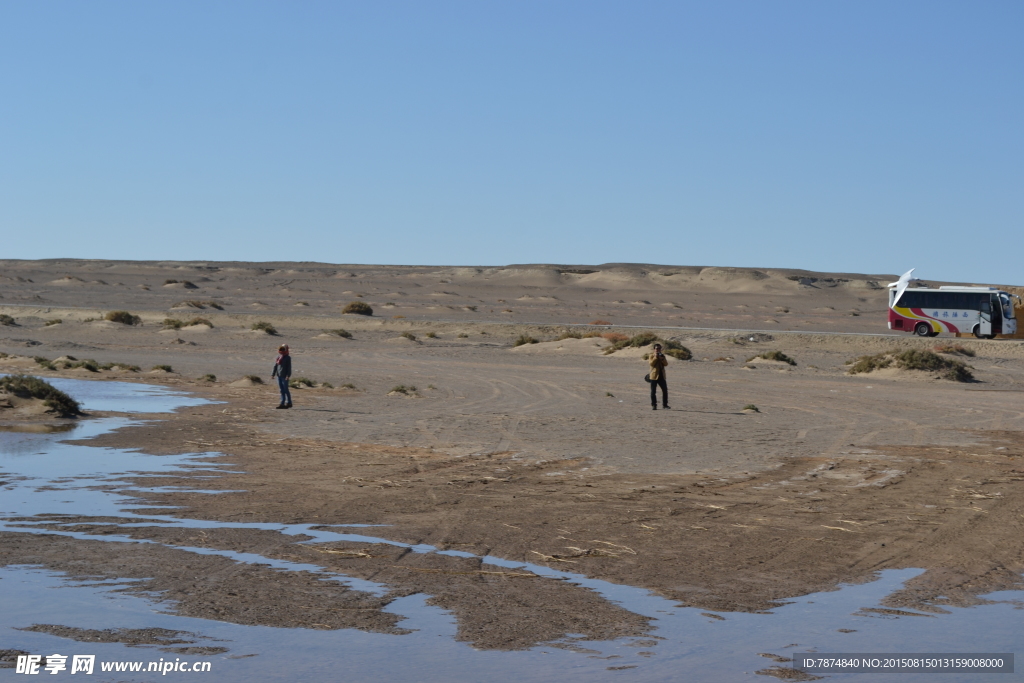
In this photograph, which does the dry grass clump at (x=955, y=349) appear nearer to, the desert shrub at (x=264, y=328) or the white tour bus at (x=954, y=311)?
the white tour bus at (x=954, y=311)

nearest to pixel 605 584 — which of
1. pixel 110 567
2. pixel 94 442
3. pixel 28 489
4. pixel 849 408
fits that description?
pixel 110 567

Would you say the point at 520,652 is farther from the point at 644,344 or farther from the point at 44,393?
the point at 644,344

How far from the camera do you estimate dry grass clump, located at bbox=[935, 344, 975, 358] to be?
154 ft

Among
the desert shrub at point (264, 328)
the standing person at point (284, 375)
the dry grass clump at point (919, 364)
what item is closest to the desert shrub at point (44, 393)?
the standing person at point (284, 375)

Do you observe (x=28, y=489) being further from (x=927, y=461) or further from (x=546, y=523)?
(x=927, y=461)

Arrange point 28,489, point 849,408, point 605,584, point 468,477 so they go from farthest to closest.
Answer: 1. point 849,408
2. point 468,477
3. point 28,489
4. point 605,584

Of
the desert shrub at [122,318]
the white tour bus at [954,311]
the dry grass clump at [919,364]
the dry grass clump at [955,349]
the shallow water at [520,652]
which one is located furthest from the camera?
the desert shrub at [122,318]

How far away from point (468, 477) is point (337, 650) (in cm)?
797

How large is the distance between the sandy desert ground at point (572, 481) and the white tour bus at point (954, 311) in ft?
22.4

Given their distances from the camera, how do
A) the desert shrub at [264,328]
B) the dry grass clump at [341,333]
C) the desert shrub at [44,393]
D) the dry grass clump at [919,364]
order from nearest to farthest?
the desert shrub at [44,393] < the dry grass clump at [919,364] < the dry grass clump at [341,333] < the desert shrub at [264,328]

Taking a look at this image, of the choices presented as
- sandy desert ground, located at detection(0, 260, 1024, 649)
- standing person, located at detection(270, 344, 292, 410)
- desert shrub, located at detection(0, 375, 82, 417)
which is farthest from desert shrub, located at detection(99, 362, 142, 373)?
standing person, located at detection(270, 344, 292, 410)

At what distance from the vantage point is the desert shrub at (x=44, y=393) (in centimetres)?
2253

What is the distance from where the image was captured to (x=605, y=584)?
373 inches

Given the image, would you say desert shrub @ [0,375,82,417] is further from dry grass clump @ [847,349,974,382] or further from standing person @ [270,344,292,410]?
dry grass clump @ [847,349,974,382]
